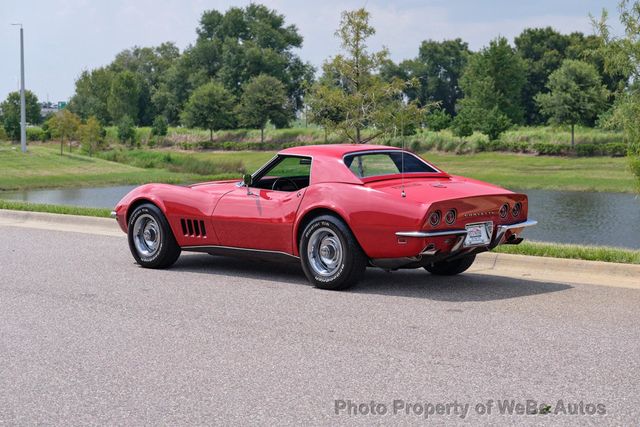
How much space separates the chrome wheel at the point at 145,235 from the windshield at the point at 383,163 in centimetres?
267

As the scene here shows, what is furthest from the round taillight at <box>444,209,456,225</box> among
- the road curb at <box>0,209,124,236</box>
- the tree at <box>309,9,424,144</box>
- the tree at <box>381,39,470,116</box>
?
the tree at <box>381,39,470,116</box>

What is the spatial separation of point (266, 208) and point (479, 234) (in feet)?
7.22

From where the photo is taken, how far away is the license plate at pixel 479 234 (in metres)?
8.48

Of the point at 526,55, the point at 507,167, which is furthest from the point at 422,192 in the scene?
the point at 526,55

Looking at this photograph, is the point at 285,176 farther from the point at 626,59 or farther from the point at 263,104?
the point at 263,104

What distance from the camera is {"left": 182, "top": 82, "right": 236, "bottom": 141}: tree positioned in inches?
3716

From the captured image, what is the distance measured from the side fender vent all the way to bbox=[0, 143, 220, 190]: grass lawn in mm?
41157

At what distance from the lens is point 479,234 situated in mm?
8586

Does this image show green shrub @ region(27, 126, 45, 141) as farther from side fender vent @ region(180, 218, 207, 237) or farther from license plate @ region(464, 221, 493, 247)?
license plate @ region(464, 221, 493, 247)

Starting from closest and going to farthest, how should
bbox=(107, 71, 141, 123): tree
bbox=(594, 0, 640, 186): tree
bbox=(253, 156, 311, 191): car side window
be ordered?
bbox=(253, 156, 311, 191): car side window < bbox=(594, 0, 640, 186): tree < bbox=(107, 71, 141, 123): tree

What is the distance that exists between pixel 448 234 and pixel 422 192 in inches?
20.6

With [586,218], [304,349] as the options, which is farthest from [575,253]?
[586,218]

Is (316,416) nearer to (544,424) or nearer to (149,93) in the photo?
(544,424)

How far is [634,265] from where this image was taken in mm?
9336
